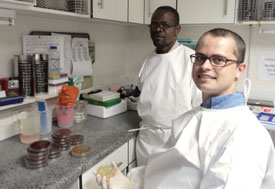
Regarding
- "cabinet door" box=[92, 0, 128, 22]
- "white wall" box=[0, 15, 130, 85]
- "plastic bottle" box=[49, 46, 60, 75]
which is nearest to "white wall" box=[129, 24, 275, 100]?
"white wall" box=[0, 15, 130, 85]

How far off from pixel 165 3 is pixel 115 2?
50cm

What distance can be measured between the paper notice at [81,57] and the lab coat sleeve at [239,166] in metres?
1.34

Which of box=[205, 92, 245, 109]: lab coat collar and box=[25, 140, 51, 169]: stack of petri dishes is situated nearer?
box=[205, 92, 245, 109]: lab coat collar

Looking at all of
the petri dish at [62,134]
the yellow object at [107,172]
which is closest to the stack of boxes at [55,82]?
the petri dish at [62,134]

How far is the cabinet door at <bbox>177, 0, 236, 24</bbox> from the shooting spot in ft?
6.13

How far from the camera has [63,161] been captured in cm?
116

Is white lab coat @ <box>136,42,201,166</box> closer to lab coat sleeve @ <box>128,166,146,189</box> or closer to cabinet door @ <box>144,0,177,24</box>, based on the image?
lab coat sleeve @ <box>128,166,146,189</box>

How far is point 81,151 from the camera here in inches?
47.8

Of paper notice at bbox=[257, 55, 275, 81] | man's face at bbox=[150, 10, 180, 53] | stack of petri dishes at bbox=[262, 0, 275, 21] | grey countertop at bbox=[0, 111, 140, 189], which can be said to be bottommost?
grey countertop at bbox=[0, 111, 140, 189]

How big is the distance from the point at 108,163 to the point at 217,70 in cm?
78

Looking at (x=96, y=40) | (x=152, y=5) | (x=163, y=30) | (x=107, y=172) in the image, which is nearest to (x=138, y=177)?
(x=107, y=172)

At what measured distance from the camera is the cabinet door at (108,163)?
1197mm

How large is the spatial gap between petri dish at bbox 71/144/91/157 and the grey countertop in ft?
0.07

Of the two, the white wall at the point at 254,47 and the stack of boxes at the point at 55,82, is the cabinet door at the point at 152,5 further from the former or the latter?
the stack of boxes at the point at 55,82
